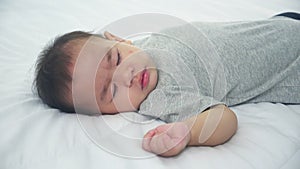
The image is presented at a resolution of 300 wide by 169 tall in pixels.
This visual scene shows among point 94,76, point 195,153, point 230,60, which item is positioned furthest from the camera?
point 230,60

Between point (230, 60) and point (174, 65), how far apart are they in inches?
5.9

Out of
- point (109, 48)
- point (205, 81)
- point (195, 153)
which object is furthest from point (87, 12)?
point (195, 153)

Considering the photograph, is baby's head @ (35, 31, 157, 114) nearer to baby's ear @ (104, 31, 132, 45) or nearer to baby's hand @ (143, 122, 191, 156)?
baby's ear @ (104, 31, 132, 45)

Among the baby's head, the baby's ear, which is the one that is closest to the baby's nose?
the baby's head

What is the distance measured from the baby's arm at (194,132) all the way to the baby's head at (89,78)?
0.15 m

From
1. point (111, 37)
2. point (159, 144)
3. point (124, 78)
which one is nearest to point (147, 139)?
point (159, 144)

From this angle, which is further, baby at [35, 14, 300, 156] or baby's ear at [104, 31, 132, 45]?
baby's ear at [104, 31, 132, 45]

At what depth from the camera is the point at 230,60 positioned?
86 centimetres

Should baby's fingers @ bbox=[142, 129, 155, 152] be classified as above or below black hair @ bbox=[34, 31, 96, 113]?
below

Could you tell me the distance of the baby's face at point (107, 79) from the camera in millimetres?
755

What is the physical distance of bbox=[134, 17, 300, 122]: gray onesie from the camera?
79 centimetres

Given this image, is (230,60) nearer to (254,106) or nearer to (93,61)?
(254,106)

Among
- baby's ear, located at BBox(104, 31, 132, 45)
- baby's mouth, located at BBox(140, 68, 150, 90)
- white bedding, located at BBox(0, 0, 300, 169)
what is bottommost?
white bedding, located at BBox(0, 0, 300, 169)

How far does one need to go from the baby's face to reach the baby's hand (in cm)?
15
